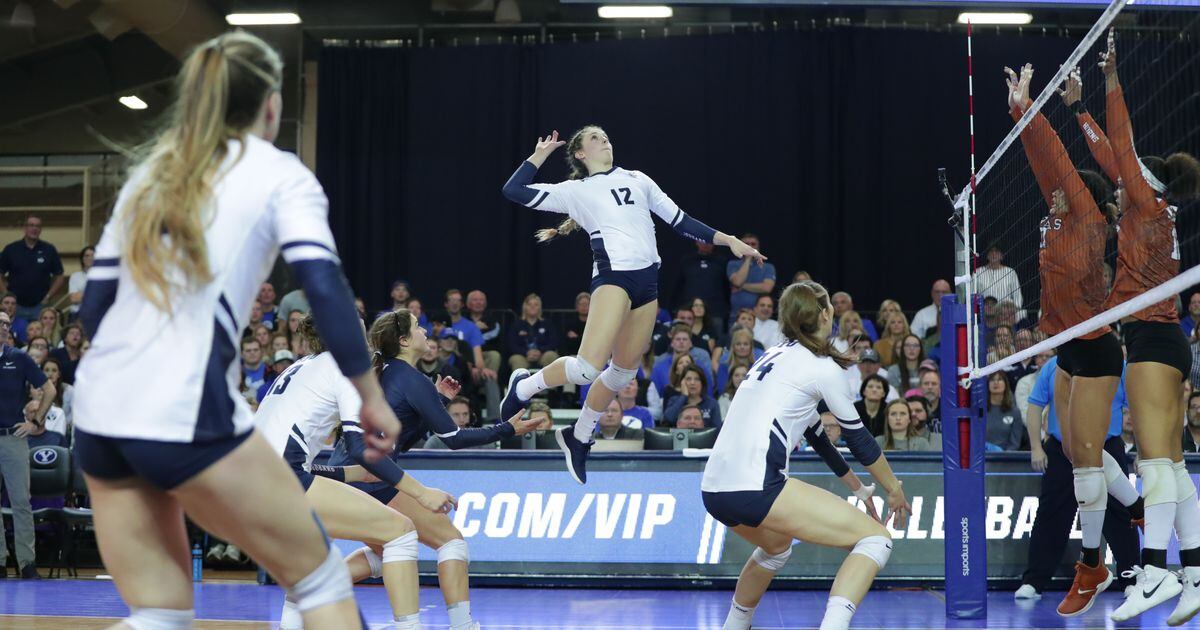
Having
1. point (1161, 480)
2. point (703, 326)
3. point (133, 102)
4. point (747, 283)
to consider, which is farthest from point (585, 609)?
point (133, 102)

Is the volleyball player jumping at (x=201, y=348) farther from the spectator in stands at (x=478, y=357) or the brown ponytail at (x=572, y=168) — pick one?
the spectator in stands at (x=478, y=357)

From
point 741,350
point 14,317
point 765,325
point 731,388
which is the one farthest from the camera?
point 14,317

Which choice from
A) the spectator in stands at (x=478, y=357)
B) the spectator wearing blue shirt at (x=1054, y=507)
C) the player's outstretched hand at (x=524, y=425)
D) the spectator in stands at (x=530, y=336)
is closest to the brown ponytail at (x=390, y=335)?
the player's outstretched hand at (x=524, y=425)


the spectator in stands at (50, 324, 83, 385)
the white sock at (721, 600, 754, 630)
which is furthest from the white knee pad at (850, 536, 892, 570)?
the spectator in stands at (50, 324, 83, 385)

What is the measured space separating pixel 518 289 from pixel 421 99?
10.1 feet

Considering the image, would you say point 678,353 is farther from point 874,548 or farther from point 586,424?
point 874,548

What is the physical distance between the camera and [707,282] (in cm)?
1455

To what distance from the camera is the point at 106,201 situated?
17766 millimetres

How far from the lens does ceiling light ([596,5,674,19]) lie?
15233mm

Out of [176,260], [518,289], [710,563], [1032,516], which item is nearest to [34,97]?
[518,289]

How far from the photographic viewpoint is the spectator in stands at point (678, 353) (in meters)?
12.0

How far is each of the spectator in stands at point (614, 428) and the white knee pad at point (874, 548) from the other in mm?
4880

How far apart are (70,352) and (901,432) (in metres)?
8.61

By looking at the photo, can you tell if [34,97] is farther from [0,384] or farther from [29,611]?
[29,611]
